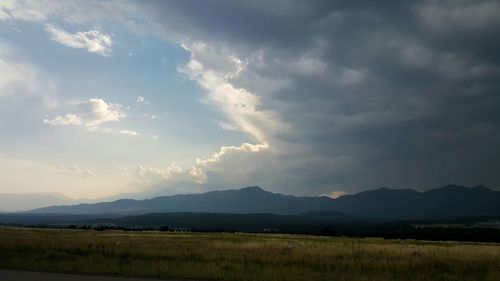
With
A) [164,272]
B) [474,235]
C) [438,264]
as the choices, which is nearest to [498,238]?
[474,235]

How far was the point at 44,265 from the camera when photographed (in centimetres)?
2188

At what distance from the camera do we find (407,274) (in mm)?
22422

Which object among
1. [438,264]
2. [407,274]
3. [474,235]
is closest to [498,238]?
[474,235]

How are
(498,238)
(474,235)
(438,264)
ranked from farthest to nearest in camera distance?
(474,235) → (498,238) → (438,264)

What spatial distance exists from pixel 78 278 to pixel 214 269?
6265 mm

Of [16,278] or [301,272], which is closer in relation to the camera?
[16,278]

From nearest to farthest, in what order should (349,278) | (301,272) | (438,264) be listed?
(349,278) < (301,272) < (438,264)

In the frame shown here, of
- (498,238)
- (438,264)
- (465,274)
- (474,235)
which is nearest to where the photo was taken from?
(465,274)

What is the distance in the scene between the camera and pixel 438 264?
96.1 ft

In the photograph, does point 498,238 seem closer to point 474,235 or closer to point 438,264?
point 474,235

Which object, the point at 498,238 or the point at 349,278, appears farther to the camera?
the point at 498,238

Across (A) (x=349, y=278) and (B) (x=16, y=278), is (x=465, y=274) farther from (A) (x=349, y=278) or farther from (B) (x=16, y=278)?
(B) (x=16, y=278)

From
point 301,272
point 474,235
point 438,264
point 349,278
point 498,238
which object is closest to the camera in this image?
point 349,278

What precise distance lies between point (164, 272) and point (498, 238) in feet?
310
